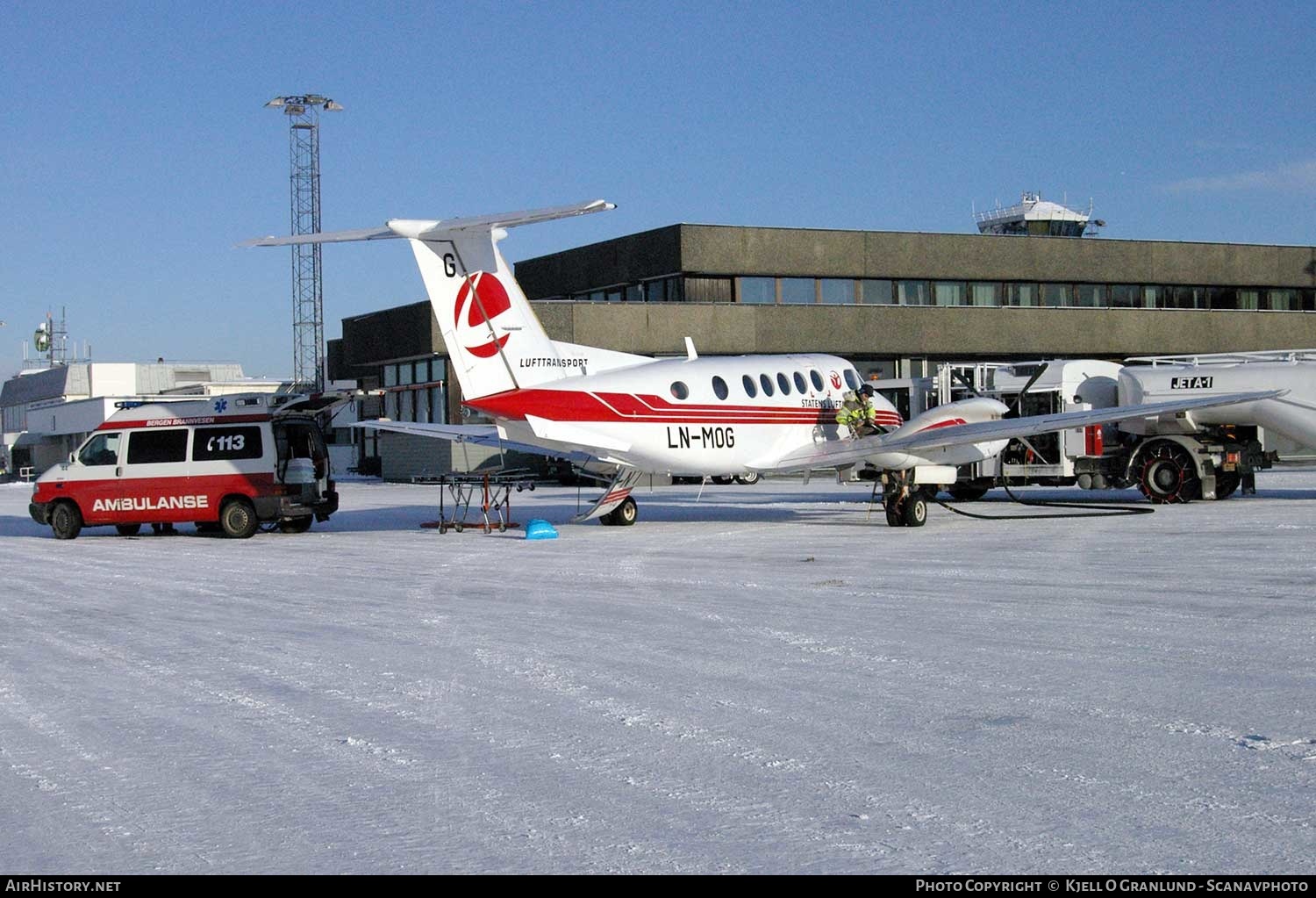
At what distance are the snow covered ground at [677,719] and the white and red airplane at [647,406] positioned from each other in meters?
5.08

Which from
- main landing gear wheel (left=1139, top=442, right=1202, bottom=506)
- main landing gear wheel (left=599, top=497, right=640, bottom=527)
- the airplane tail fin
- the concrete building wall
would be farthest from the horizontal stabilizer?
the concrete building wall

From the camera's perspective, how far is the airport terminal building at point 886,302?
174 ft

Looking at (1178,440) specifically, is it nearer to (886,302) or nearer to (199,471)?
(199,471)

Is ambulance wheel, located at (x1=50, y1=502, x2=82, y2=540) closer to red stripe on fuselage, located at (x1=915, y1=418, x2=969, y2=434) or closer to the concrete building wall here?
red stripe on fuselage, located at (x1=915, y1=418, x2=969, y2=434)

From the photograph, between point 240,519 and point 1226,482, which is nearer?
point 240,519

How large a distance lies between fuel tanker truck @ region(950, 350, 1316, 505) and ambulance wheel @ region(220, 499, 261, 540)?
46.5 feet

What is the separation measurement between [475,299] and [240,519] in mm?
7214

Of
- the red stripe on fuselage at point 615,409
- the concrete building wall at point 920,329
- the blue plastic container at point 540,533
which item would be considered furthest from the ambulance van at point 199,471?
the concrete building wall at point 920,329

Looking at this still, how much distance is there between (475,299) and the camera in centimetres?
2077

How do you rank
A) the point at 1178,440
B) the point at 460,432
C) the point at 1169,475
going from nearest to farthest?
1. the point at 460,432
2. the point at 1178,440
3. the point at 1169,475

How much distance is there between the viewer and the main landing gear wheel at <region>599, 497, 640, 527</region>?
2486 centimetres

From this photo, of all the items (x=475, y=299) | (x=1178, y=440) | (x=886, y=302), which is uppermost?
(x=886, y=302)

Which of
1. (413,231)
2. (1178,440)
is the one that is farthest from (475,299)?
(1178,440)
